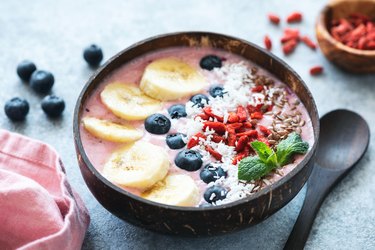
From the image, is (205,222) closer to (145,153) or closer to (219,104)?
(145,153)

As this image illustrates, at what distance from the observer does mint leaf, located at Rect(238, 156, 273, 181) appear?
1886mm

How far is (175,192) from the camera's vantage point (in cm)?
186

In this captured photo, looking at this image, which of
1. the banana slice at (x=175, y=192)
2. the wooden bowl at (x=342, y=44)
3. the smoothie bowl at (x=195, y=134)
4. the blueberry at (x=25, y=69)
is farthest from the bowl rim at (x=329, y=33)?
the blueberry at (x=25, y=69)

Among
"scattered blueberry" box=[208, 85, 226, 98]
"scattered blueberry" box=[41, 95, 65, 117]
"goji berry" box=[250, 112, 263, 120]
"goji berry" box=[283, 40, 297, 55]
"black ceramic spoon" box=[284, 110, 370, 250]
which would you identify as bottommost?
"black ceramic spoon" box=[284, 110, 370, 250]

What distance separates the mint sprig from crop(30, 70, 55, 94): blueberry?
0.99 meters

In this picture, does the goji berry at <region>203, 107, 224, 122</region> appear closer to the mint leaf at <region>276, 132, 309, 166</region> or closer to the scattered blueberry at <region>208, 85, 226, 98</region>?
the scattered blueberry at <region>208, 85, 226, 98</region>

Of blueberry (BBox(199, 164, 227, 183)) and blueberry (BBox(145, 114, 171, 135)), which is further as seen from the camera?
blueberry (BBox(145, 114, 171, 135))

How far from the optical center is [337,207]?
218 centimetres

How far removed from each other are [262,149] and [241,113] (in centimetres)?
23

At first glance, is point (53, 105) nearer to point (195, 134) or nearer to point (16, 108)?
point (16, 108)

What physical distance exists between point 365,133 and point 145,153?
2.90 ft

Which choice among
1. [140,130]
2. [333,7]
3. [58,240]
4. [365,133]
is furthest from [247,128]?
[333,7]

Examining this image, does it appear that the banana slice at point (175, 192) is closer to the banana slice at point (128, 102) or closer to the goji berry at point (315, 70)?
the banana slice at point (128, 102)

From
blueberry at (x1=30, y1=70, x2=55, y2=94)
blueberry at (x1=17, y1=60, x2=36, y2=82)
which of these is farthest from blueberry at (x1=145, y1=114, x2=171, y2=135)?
blueberry at (x1=17, y1=60, x2=36, y2=82)
